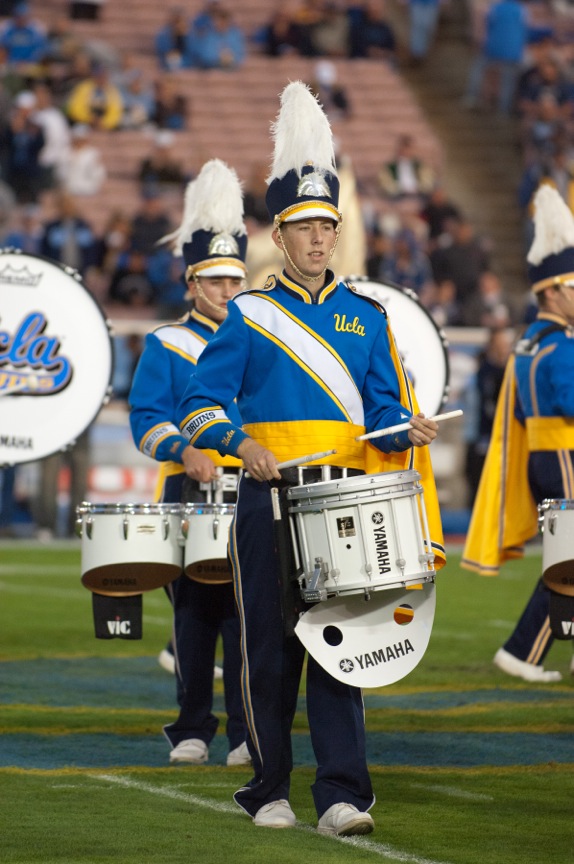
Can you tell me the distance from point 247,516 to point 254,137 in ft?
52.4

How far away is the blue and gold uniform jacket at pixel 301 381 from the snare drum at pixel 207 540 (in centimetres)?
97

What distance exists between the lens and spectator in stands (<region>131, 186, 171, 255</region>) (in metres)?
17.1

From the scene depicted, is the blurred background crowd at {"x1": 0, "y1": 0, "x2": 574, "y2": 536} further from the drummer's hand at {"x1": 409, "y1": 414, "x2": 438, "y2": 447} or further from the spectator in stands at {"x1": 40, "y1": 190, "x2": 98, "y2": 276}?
the drummer's hand at {"x1": 409, "y1": 414, "x2": 438, "y2": 447}

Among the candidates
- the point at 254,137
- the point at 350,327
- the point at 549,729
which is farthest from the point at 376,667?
the point at 254,137

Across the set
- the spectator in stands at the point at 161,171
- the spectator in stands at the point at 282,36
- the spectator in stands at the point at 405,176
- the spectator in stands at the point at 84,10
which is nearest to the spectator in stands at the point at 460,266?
the spectator in stands at the point at 405,176

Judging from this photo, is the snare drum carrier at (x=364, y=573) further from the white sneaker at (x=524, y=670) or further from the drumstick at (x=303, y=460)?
the white sneaker at (x=524, y=670)

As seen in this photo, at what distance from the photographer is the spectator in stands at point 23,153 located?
59.8ft

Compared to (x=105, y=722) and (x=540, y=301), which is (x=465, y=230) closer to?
(x=540, y=301)

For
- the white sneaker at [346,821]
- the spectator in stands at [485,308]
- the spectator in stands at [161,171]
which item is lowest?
the white sneaker at [346,821]

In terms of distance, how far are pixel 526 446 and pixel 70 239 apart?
A: 9.22 meters

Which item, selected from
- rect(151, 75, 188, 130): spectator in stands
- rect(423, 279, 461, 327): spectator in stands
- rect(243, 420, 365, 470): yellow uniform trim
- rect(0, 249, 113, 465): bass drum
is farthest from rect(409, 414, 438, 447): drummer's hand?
rect(151, 75, 188, 130): spectator in stands

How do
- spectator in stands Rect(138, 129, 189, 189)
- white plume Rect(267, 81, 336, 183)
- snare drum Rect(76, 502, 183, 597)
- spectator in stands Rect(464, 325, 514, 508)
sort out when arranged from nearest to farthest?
white plume Rect(267, 81, 336, 183), snare drum Rect(76, 502, 183, 597), spectator in stands Rect(464, 325, 514, 508), spectator in stands Rect(138, 129, 189, 189)

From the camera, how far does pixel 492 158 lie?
22.9 m

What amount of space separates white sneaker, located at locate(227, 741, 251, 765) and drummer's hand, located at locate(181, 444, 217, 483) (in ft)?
3.10
